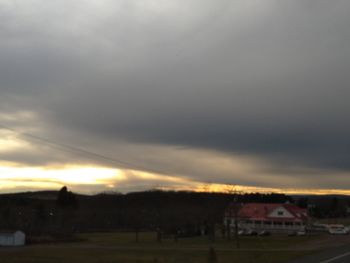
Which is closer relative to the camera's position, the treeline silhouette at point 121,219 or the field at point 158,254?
the field at point 158,254

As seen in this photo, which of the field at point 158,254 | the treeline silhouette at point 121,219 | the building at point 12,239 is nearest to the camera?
the field at point 158,254

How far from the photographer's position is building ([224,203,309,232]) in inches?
4693

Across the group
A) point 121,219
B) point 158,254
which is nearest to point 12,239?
point 158,254

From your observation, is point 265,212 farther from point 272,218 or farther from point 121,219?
point 121,219

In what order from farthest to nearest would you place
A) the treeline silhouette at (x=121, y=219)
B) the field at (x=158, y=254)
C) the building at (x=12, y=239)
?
the treeline silhouette at (x=121, y=219) → the building at (x=12, y=239) → the field at (x=158, y=254)

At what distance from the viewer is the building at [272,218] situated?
11921cm

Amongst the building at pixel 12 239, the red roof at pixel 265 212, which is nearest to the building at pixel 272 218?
the red roof at pixel 265 212

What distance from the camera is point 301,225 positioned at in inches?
4656

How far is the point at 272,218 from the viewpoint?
123188 millimetres

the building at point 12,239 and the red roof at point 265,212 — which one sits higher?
the red roof at point 265,212

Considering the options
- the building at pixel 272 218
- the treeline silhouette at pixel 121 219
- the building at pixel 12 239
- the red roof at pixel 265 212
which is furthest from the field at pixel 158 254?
the red roof at pixel 265 212

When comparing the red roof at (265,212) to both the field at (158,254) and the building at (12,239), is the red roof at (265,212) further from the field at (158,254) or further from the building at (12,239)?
the building at (12,239)

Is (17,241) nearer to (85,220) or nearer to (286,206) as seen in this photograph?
(85,220)

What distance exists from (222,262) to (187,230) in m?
71.9
